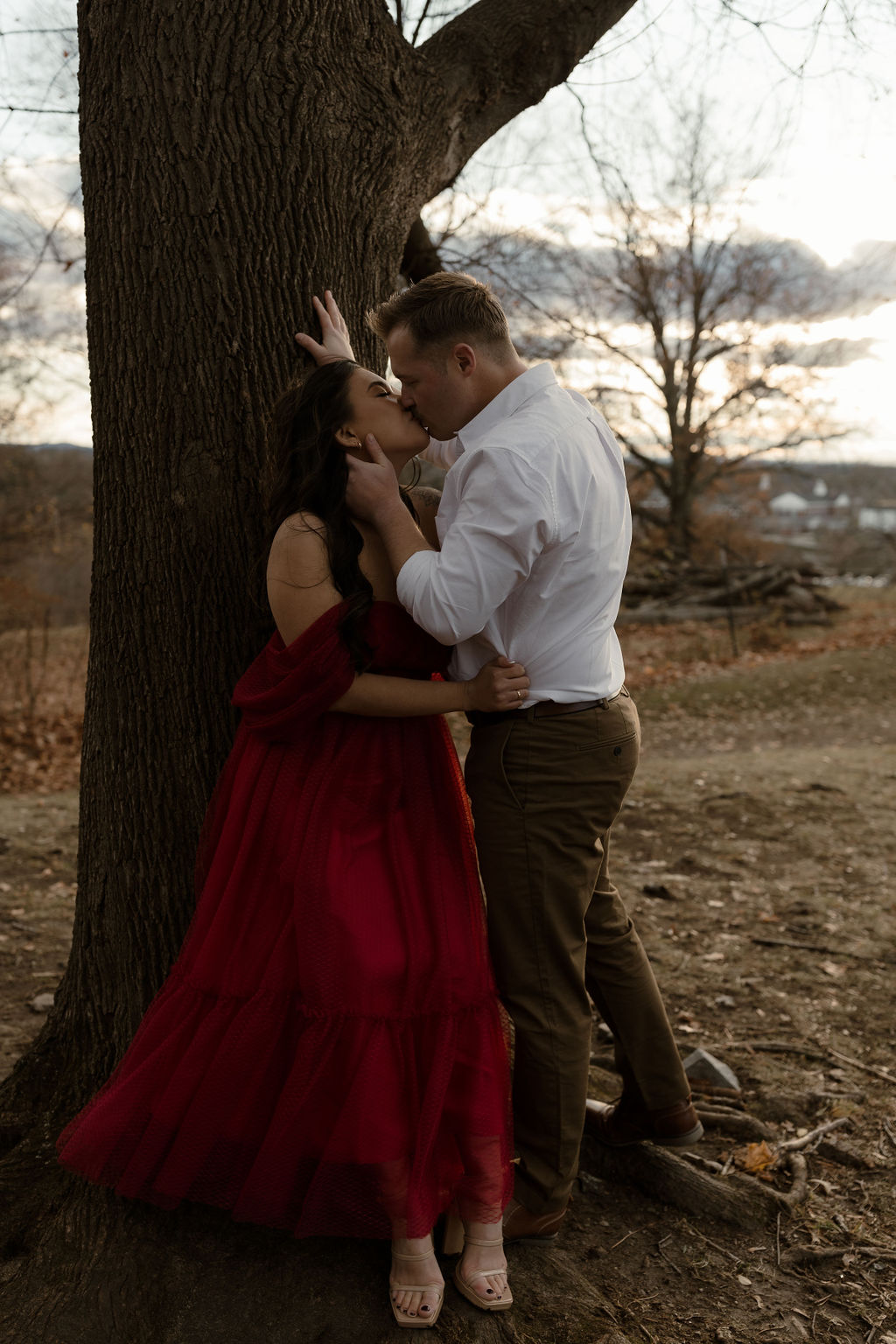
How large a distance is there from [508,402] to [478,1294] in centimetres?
205

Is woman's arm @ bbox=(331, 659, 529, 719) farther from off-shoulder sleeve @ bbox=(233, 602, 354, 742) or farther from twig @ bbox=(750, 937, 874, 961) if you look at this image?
twig @ bbox=(750, 937, 874, 961)

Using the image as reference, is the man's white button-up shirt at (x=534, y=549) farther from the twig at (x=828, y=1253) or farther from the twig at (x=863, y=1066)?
the twig at (x=863, y=1066)

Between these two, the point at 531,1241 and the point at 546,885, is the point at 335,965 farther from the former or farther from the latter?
the point at 531,1241

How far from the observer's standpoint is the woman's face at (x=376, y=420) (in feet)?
8.32

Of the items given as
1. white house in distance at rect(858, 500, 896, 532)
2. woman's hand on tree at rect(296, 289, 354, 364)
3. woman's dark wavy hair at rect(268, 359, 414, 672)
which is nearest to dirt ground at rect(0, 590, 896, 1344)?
woman's dark wavy hair at rect(268, 359, 414, 672)

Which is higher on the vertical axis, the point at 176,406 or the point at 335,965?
the point at 176,406

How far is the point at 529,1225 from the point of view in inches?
103

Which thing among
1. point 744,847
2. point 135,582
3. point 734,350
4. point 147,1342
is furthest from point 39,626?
point 734,350

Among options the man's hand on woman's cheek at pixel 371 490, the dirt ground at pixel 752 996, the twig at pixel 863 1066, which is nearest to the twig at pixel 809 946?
the dirt ground at pixel 752 996

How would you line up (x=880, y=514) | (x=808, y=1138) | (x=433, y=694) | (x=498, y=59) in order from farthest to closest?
(x=880, y=514)
(x=498, y=59)
(x=808, y=1138)
(x=433, y=694)

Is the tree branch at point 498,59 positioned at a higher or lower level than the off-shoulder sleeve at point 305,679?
higher

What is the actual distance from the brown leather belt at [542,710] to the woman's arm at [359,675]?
69mm

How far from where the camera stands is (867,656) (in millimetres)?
14305

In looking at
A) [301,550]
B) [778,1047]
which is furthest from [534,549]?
[778,1047]
